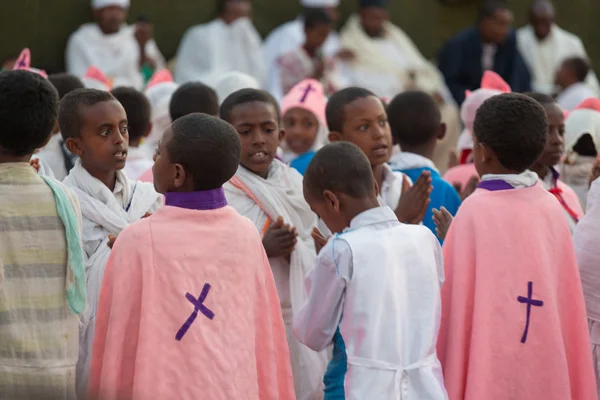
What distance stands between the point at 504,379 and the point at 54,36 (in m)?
8.43

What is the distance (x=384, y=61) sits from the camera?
13055 millimetres

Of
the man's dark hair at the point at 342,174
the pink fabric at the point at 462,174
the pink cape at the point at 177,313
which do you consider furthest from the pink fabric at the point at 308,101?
the pink cape at the point at 177,313

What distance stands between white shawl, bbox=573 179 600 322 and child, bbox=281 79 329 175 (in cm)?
234

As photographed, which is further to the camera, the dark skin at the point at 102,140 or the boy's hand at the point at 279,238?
the boy's hand at the point at 279,238

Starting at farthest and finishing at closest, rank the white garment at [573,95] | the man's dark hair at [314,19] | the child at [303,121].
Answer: the man's dark hair at [314,19] → the white garment at [573,95] → the child at [303,121]

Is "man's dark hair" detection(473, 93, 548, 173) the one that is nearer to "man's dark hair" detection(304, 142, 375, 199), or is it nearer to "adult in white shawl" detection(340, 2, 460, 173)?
"man's dark hair" detection(304, 142, 375, 199)

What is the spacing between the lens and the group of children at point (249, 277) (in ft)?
13.3

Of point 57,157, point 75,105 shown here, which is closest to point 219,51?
point 57,157

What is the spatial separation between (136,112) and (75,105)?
1368mm

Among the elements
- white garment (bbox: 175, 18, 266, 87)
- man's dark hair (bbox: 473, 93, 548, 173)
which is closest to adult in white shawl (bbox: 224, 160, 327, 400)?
man's dark hair (bbox: 473, 93, 548, 173)

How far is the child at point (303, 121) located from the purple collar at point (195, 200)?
119 inches

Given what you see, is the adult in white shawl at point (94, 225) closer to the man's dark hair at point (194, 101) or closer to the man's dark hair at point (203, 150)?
the man's dark hair at point (203, 150)

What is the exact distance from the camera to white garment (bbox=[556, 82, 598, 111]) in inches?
457

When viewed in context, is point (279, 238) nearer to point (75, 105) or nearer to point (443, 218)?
point (443, 218)
